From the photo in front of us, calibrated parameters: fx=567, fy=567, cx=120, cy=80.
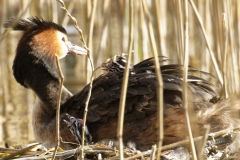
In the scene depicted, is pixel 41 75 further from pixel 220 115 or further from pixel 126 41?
pixel 126 41

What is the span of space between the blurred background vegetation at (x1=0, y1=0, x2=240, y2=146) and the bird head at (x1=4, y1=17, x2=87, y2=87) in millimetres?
251

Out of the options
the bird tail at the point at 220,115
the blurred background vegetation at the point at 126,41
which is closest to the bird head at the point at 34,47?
the blurred background vegetation at the point at 126,41

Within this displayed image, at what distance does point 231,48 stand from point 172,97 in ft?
3.74

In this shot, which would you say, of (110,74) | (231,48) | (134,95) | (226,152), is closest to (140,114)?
(134,95)

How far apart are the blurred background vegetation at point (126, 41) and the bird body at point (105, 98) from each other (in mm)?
281

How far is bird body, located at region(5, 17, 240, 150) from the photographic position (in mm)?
4566

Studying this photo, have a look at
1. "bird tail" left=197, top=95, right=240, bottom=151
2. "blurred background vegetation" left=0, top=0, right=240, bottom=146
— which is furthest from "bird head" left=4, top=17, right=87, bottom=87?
"bird tail" left=197, top=95, right=240, bottom=151

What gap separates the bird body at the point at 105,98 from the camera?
4.57 m

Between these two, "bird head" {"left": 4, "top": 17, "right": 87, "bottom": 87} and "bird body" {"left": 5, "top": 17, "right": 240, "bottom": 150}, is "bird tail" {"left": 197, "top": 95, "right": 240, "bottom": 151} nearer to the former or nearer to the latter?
"bird body" {"left": 5, "top": 17, "right": 240, "bottom": 150}

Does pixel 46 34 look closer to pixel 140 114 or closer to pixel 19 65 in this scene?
pixel 19 65

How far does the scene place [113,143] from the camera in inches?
187

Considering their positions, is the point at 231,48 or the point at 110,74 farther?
the point at 231,48

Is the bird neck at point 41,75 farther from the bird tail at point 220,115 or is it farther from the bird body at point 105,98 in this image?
the bird tail at point 220,115

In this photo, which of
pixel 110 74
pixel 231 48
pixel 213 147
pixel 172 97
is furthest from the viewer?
pixel 231 48
